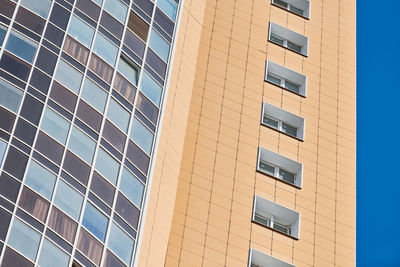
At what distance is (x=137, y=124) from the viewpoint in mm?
37844

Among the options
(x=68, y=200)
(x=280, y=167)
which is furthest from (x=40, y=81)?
(x=280, y=167)

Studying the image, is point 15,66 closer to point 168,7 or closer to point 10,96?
point 10,96

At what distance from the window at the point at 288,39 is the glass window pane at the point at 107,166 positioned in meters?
19.0

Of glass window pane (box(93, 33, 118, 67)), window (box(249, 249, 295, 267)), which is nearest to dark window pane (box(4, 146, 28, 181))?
glass window pane (box(93, 33, 118, 67))

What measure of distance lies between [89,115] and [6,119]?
358cm

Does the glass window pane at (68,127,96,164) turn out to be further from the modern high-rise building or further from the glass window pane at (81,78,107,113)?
the glass window pane at (81,78,107,113)

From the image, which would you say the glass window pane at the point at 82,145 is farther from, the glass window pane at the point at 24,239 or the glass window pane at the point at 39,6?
the glass window pane at the point at 39,6

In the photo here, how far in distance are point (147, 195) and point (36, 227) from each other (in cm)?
611

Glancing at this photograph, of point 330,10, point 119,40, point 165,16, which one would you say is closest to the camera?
point 119,40

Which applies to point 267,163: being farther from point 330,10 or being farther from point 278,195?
point 330,10

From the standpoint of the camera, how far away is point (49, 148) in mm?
33750

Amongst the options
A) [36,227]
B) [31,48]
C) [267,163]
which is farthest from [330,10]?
[36,227]

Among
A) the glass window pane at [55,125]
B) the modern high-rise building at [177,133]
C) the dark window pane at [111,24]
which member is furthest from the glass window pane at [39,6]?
the glass window pane at [55,125]

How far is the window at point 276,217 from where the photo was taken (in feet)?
148
